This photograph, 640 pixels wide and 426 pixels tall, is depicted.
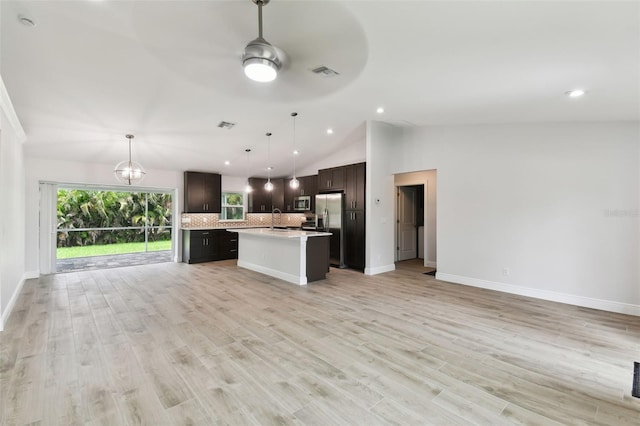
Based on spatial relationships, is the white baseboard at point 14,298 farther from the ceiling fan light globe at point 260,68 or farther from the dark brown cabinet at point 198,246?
the ceiling fan light globe at point 260,68

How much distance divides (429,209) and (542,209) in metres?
2.93

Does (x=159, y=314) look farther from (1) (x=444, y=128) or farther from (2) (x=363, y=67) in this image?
(1) (x=444, y=128)

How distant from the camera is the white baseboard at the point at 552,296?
12.5 feet

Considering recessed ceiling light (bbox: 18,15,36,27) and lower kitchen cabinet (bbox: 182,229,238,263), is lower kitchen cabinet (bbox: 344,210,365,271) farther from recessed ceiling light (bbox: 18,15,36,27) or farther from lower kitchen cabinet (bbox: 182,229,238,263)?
recessed ceiling light (bbox: 18,15,36,27)

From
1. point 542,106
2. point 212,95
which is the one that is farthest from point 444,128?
point 212,95

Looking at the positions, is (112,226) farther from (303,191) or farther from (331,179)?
(331,179)

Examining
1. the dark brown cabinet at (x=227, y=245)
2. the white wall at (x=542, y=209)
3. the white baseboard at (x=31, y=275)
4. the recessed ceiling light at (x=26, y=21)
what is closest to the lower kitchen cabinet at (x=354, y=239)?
the white wall at (x=542, y=209)

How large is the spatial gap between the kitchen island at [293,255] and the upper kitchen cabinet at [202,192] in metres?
2.36

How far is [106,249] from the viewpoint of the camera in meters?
9.03

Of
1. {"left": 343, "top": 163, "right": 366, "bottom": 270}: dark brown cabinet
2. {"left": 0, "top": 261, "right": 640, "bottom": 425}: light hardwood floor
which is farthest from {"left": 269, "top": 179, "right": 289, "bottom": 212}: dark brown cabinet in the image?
{"left": 0, "top": 261, "right": 640, "bottom": 425}: light hardwood floor

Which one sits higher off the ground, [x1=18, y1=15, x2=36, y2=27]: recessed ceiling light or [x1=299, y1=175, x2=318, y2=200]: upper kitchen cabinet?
[x1=18, y1=15, x2=36, y2=27]: recessed ceiling light

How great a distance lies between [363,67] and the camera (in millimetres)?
3291

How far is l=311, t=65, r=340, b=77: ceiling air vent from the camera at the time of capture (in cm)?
326

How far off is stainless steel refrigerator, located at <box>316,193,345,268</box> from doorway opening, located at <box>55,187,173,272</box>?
416 cm
